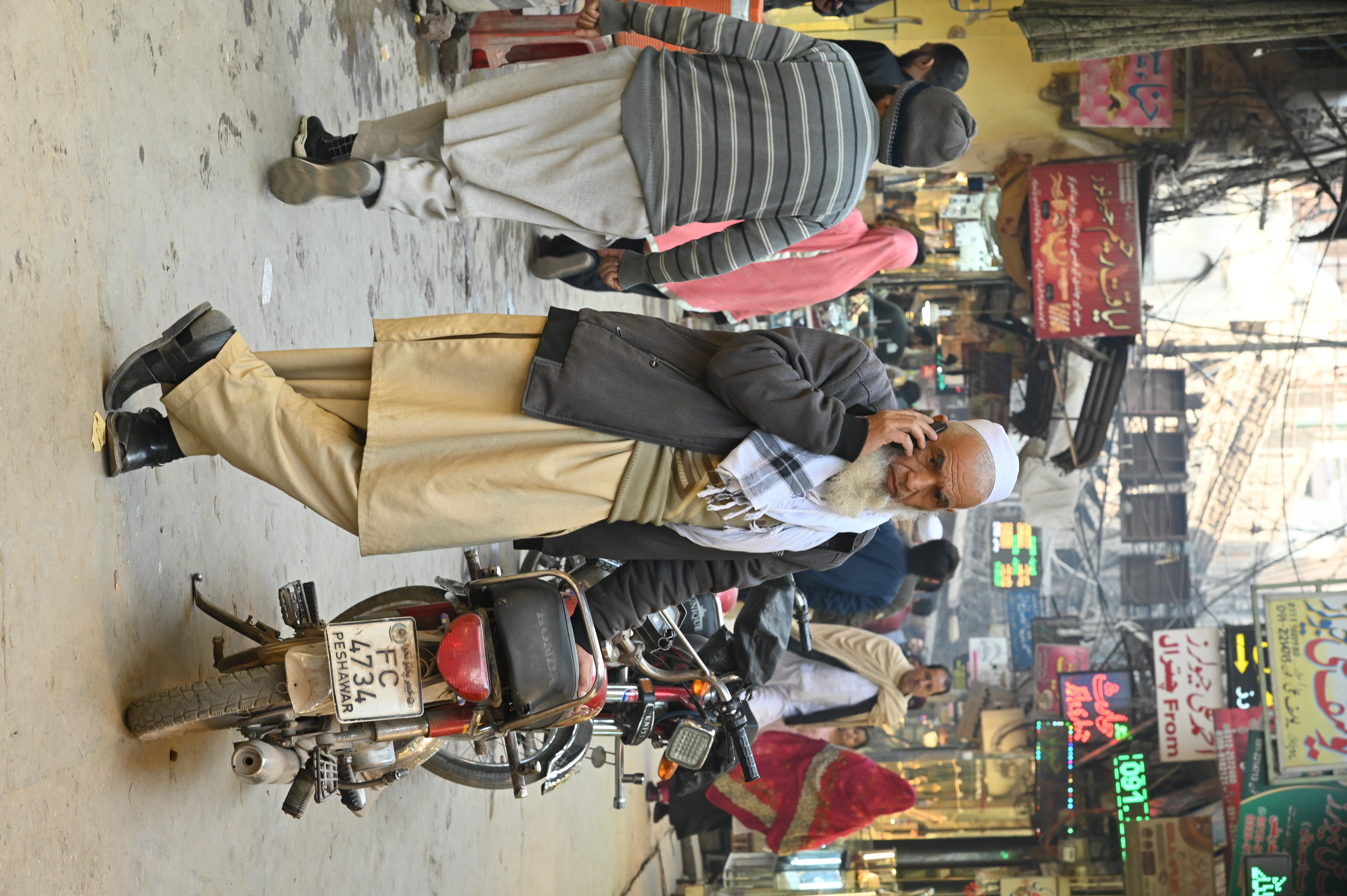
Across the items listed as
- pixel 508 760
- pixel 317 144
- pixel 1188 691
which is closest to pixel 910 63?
pixel 317 144

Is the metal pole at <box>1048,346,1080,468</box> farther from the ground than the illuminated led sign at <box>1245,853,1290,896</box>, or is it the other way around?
the metal pole at <box>1048,346,1080,468</box>

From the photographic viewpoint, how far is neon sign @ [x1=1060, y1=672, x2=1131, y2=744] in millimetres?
8602

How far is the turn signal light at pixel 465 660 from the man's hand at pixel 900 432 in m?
0.96

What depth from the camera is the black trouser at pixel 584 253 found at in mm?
5496

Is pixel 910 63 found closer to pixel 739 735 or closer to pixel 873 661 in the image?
pixel 739 735

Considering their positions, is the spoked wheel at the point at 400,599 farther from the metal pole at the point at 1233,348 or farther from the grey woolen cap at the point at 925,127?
the metal pole at the point at 1233,348

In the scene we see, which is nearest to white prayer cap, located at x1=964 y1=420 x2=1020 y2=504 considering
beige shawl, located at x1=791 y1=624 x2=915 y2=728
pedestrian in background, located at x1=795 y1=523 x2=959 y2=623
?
pedestrian in background, located at x1=795 y1=523 x2=959 y2=623

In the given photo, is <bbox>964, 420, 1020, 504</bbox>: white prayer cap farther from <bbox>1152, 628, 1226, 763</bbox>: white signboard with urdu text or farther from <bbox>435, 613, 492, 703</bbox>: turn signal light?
<bbox>1152, 628, 1226, 763</bbox>: white signboard with urdu text

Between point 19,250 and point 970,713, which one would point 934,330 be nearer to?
point 970,713

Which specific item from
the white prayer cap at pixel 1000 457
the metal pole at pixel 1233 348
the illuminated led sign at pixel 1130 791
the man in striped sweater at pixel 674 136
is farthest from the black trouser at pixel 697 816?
the white prayer cap at pixel 1000 457

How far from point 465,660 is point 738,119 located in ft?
5.37

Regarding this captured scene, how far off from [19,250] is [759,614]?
296 cm

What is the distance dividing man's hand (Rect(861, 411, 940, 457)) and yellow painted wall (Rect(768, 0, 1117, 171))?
651 cm

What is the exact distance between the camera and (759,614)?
14.1 feet
